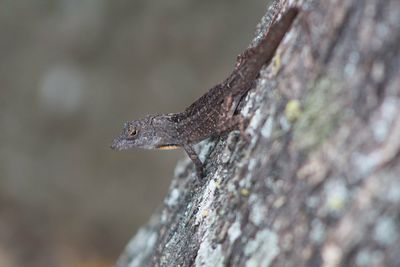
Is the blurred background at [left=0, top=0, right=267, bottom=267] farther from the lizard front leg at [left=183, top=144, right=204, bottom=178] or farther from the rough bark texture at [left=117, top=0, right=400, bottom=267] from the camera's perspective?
the rough bark texture at [left=117, top=0, right=400, bottom=267]

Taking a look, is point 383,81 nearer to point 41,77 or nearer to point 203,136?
point 203,136

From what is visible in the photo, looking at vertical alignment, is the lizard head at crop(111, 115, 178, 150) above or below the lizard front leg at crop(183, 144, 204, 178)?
above

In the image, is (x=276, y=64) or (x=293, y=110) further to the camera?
(x=276, y=64)

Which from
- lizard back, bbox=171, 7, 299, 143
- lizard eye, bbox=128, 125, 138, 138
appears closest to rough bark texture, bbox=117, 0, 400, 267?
lizard back, bbox=171, 7, 299, 143

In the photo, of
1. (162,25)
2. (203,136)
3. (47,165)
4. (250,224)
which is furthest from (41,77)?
(250,224)

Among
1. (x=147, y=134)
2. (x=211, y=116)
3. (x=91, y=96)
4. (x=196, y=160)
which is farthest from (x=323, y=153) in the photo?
(x=91, y=96)

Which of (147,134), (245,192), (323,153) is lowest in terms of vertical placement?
(323,153)

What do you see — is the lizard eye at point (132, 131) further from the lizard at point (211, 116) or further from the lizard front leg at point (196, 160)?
the lizard front leg at point (196, 160)

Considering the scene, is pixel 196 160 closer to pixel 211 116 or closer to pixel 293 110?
pixel 211 116
